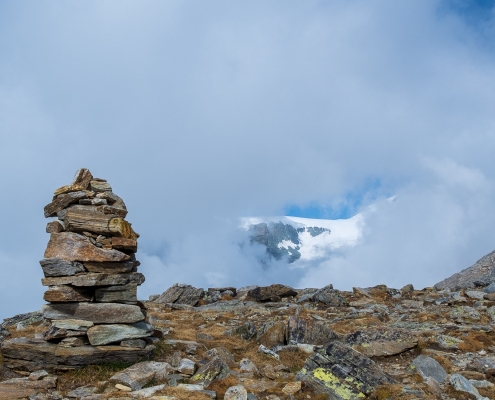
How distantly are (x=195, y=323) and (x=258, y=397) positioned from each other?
539 inches

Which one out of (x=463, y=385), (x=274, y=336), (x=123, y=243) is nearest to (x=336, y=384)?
(x=463, y=385)

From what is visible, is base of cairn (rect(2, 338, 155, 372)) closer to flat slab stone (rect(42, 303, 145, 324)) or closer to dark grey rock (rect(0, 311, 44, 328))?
flat slab stone (rect(42, 303, 145, 324))

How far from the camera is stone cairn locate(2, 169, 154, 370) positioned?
51.1ft

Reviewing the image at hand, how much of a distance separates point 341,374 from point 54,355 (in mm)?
10410

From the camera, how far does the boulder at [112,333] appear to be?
15.8 meters

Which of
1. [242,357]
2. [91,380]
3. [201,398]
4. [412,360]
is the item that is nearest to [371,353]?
[412,360]

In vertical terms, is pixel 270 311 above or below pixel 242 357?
above

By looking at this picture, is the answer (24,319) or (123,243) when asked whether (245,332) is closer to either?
(123,243)

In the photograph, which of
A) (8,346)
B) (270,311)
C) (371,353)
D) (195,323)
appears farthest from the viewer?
(270,311)

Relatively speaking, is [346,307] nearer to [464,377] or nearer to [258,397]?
[464,377]

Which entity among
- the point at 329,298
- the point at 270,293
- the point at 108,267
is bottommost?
the point at 108,267

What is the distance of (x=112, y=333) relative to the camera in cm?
1602

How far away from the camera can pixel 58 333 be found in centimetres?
1570

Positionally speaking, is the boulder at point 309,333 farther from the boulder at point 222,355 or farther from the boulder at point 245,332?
the boulder at point 222,355
